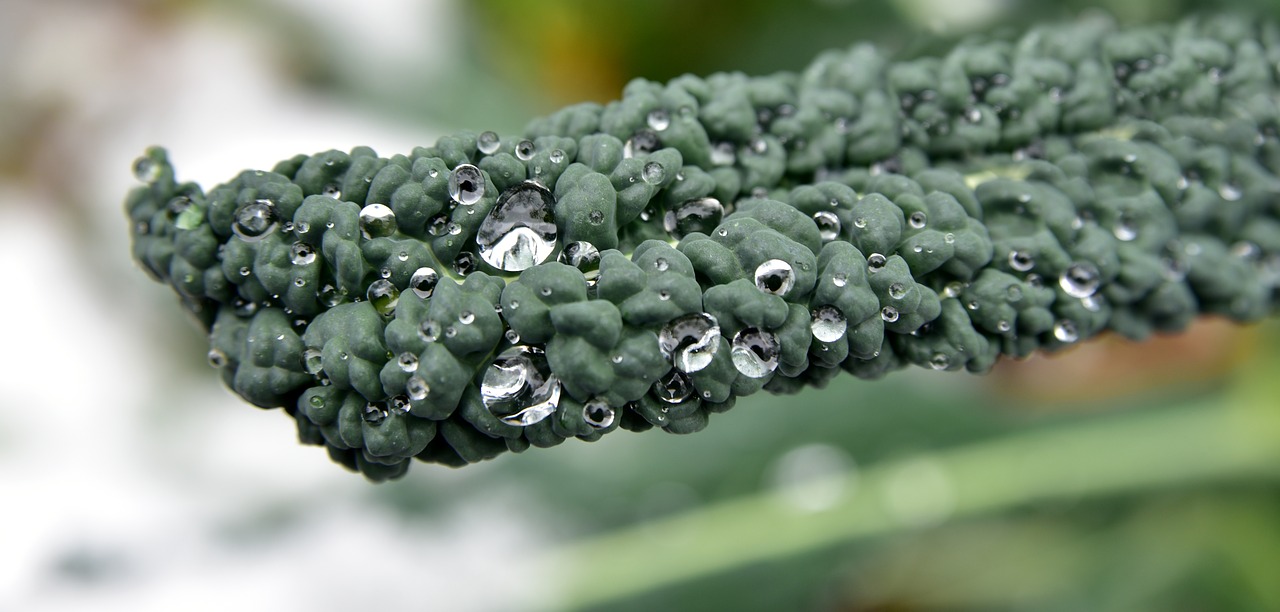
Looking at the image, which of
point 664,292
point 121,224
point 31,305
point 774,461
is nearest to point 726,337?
point 664,292

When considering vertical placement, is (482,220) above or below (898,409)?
below

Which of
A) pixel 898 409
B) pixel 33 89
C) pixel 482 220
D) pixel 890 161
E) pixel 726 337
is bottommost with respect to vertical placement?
pixel 726 337

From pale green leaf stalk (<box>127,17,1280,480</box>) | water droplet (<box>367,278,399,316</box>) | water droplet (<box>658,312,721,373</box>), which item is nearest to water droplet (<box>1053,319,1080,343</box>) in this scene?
pale green leaf stalk (<box>127,17,1280,480</box>)

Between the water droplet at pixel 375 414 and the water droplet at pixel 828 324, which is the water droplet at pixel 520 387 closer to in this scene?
the water droplet at pixel 375 414

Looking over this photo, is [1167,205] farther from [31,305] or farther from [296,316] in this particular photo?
[31,305]

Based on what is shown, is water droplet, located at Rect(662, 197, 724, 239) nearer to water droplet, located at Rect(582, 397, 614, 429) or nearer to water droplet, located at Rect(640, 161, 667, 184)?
water droplet, located at Rect(640, 161, 667, 184)

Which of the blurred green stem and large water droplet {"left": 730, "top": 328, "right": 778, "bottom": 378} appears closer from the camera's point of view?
large water droplet {"left": 730, "top": 328, "right": 778, "bottom": 378}

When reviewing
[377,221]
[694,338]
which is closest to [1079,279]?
[694,338]

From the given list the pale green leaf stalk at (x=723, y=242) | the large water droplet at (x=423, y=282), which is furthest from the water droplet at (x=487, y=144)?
the large water droplet at (x=423, y=282)
